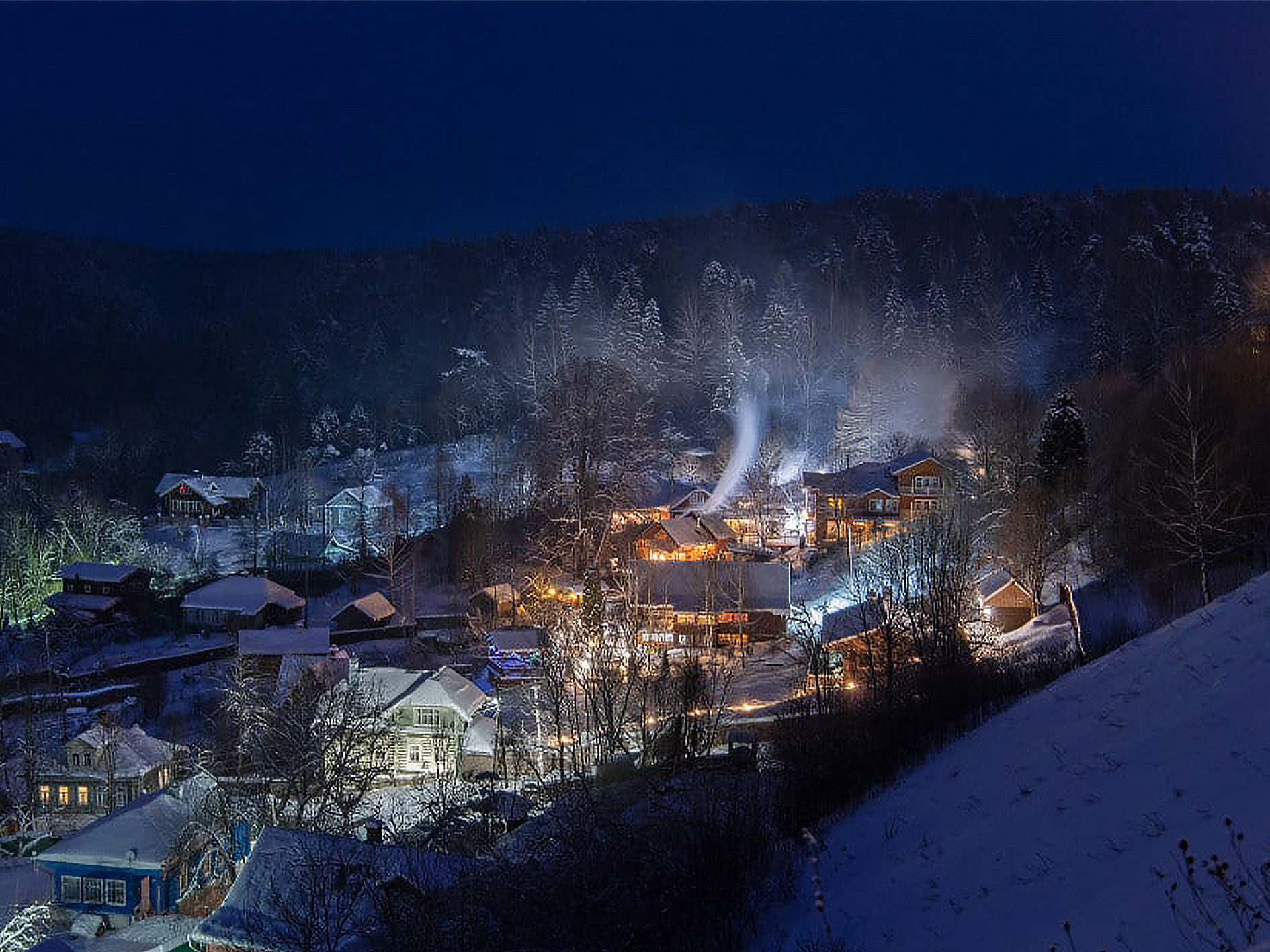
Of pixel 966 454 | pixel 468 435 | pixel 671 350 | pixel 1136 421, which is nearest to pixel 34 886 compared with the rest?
pixel 1136 421

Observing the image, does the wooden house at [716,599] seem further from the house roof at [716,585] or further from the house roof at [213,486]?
the house roof at [213,486]

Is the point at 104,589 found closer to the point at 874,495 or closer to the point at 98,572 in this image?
the point at 98,572

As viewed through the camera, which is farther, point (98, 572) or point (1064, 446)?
point (98, 572)

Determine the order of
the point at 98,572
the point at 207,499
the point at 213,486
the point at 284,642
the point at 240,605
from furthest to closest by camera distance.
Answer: the point at 213,486
the point at 207,499
the point at 98,572
the point at 240,605
the point at 284,642

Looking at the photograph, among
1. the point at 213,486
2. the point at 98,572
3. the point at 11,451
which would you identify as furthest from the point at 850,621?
the point at 11,451

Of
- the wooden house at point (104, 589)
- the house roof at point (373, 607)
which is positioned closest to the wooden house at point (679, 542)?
the house roof at point (373, 607)

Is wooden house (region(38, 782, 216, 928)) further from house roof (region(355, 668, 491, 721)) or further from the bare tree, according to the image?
the bare tree
